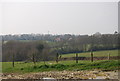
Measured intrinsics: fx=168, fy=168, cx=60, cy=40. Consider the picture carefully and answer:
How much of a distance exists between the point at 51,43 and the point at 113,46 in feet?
26.0

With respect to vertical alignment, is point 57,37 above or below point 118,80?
above

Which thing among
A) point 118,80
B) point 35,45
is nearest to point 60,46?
point 35,45

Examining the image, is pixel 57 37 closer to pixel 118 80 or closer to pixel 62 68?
pixel 62 68

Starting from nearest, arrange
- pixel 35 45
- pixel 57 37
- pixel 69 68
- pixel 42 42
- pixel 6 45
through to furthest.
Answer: pixel 69 68, pixel 6 45, pixel 35 45, pixel 42 42, pixel 57 37

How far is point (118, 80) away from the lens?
8.40 meters

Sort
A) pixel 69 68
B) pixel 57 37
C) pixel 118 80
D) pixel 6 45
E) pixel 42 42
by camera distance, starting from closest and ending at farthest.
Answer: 1. pixel 118 80
2. pixel 69 68
3. pixel 6 45
4. pixel 42 42
5. pixel 57 37

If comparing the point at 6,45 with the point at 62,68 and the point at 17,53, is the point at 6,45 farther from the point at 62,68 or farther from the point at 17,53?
the point at 62,68

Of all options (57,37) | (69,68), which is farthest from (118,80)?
(57,37)

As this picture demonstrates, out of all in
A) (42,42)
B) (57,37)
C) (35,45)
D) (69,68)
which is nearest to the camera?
(69,68)

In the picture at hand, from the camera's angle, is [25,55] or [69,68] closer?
[69,68]

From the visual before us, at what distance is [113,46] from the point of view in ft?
70.2

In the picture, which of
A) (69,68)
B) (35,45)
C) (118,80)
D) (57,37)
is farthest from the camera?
(57,37)

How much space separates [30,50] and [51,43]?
3.62 meters

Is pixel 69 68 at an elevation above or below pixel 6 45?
below
